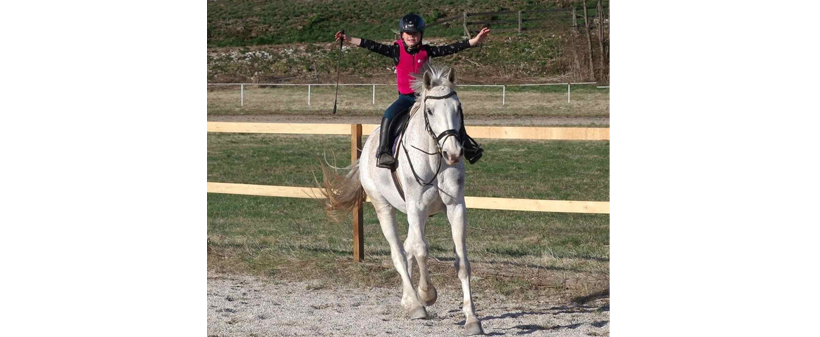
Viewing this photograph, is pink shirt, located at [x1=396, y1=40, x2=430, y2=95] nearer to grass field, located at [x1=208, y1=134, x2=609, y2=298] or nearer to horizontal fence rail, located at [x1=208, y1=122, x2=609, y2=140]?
horizontal fence rail, located at [x1=208, y1=122, x2=609, y2=140]

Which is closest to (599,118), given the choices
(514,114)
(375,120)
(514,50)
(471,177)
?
(514,114)

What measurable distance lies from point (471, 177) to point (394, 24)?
115 ft

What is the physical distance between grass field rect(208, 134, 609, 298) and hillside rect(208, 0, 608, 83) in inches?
821

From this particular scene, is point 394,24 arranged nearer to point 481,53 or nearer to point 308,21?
point 308,21

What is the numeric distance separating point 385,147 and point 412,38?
0.78 meters

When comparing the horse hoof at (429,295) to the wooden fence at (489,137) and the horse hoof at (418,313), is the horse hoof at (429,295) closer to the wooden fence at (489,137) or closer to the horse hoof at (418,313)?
the horse hoof at (418,313)

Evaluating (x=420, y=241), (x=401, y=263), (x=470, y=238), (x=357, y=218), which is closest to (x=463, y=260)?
(x=420, y=241)

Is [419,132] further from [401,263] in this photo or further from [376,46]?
[401,263]

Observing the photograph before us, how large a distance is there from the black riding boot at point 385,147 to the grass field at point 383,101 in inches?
849

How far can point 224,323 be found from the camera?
6.81 meters

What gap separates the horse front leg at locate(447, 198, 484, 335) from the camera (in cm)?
634

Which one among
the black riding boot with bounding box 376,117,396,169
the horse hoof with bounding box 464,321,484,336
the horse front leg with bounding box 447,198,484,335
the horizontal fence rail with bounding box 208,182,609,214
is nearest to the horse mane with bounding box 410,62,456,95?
the black riding boot with bounding box 376,117,396,169

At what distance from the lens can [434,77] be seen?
20.1ft

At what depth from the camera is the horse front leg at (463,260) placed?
634 cm
